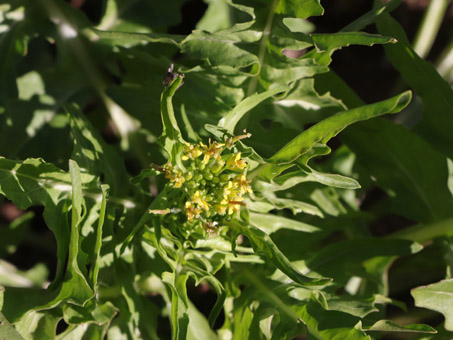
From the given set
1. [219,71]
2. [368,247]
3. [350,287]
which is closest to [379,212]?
[350,287]

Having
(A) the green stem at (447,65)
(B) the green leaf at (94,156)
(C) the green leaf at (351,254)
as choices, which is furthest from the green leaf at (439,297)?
(A) the green stem at (447,65)

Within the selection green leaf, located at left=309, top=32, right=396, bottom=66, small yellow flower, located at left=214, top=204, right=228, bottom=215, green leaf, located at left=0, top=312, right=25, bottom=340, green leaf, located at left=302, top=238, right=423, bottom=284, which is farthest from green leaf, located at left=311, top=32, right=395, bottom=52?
green leaf, located at left=0, top=312, right=25, bottom=340

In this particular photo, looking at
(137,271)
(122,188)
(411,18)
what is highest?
(411,18)

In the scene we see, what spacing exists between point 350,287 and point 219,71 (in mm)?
888

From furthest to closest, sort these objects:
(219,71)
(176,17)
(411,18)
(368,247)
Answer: (411,18) < (176,17) < (368,247) < (219,71)

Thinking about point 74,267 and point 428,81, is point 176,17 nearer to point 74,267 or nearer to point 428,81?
point 428,81

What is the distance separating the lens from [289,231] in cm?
145

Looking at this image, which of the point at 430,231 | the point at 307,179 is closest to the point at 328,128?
the point at 307,179

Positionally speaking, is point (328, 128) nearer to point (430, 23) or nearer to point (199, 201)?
point (199, 201)

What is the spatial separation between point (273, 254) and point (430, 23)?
1.32 meters

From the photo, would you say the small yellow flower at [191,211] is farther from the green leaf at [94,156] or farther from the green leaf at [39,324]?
the green leaf at [39,324]

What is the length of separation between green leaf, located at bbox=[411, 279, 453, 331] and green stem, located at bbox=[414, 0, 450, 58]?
1.03 metres

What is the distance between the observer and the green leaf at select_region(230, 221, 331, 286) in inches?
40.2

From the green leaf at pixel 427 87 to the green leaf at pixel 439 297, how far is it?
368mm
